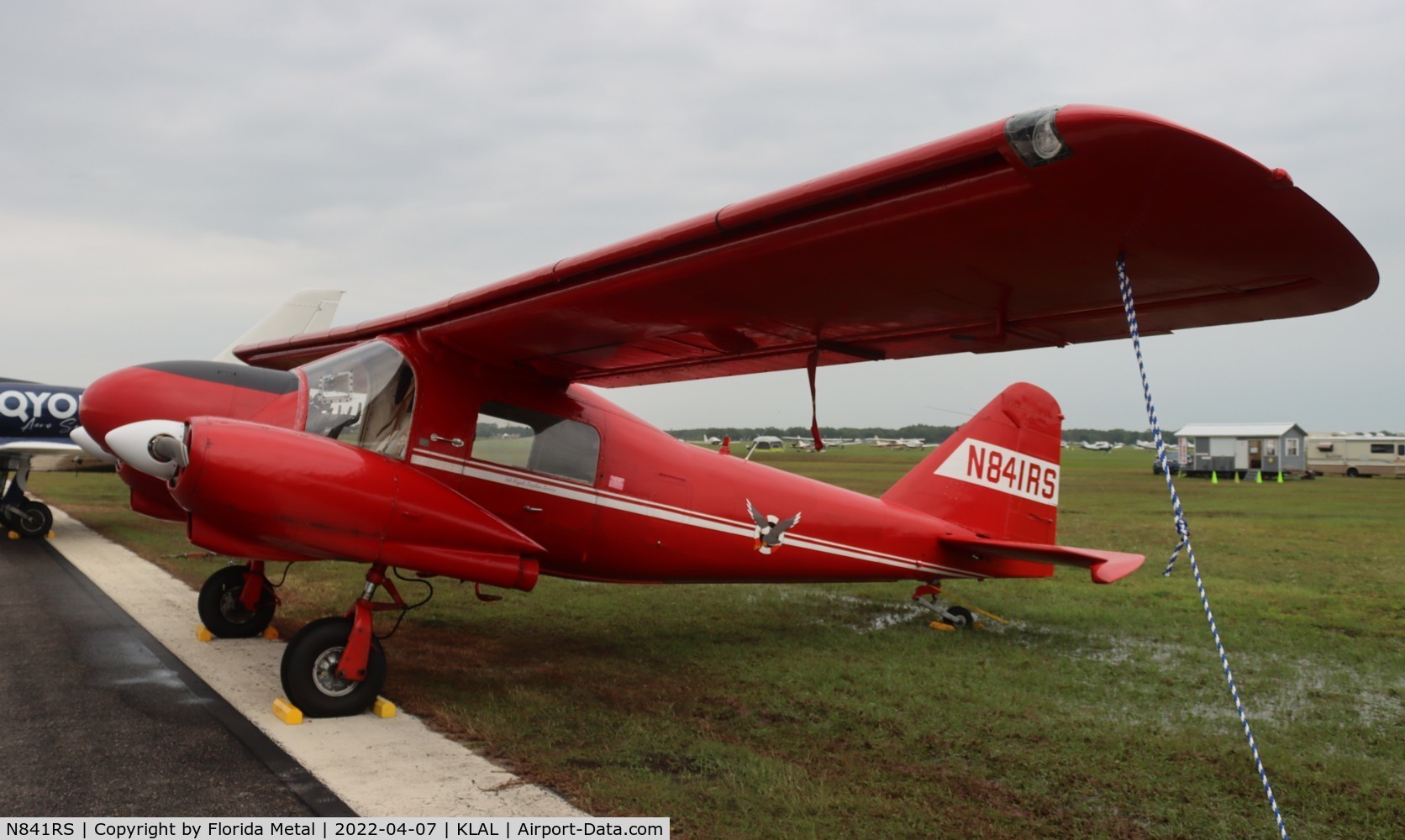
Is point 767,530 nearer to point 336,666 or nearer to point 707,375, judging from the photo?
point 707,375

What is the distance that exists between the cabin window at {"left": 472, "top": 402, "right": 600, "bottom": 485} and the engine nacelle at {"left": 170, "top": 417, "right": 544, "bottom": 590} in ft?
1.86

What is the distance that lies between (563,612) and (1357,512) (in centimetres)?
2343

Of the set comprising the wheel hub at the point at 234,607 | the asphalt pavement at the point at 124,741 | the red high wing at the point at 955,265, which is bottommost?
the asphalt pavement at the point at 124,741

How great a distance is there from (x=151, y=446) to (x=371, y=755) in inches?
79.5

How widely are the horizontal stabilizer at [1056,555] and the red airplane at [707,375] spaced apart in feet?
0.09

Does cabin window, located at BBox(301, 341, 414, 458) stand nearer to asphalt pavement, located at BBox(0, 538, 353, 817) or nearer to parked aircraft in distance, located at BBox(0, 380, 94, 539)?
asphalt pavement, located at BBox(0, 538, 353, 817)

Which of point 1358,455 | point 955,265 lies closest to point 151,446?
point 955,265

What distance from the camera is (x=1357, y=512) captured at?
22578 mm

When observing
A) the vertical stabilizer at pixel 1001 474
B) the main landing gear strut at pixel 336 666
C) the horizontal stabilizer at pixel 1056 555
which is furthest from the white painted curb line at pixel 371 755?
the vertical stabilizer at pixel 1001 474

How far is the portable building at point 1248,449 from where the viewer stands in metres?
43.8

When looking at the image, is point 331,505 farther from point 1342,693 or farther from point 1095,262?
point 1342,693

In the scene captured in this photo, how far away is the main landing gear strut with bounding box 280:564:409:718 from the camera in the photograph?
4.96 meters

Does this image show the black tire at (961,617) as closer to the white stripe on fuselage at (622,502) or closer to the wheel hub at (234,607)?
the white stripe on fuselage at (622,502)

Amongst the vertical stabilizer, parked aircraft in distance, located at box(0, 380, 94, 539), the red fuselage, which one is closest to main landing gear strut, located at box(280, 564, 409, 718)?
the red fuselage
